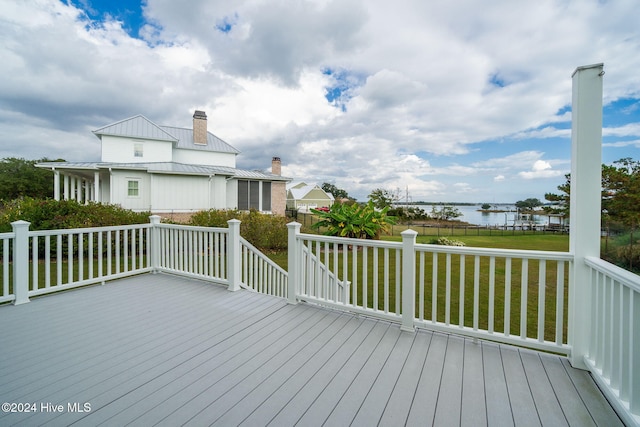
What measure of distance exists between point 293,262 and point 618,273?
9.70 feet

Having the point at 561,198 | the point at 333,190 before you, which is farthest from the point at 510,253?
the point at 333,190

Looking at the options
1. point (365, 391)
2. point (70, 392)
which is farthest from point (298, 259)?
point (70, 392)

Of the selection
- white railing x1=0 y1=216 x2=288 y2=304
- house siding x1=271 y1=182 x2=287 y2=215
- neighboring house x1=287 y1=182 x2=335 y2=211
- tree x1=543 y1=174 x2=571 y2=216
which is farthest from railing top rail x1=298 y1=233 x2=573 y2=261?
neighboring house x1=287 y1=182 x2=335 y2=211

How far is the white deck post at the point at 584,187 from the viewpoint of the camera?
6.86 ft

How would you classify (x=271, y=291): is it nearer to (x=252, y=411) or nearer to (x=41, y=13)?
(x=252, y=411)

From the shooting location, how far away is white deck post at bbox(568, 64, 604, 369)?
82.4 inches

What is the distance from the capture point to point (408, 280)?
2805mm

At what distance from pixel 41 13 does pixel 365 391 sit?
10.1 m

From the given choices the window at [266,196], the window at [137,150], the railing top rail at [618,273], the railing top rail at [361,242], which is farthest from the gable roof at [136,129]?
the railing top rail at [618,273]

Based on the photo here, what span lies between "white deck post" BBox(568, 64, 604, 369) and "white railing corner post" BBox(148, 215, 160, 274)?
579cm

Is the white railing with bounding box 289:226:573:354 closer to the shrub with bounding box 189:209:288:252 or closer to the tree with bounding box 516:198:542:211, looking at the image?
the tree with bounding box 516:198:542:211

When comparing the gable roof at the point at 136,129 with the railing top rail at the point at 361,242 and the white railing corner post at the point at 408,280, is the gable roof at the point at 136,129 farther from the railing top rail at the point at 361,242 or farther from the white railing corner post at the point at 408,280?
the white railing corner post at the point at 408,280

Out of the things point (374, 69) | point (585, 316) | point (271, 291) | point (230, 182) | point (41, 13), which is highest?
point (41, 13)

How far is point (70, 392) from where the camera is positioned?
184cm
